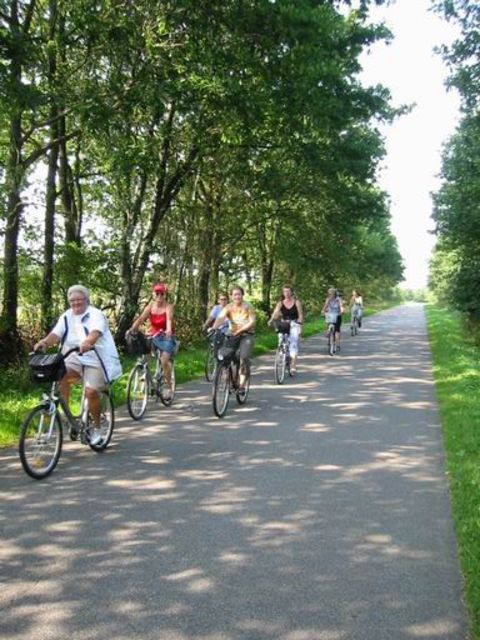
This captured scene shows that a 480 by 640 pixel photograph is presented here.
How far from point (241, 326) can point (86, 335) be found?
3848 millimetres

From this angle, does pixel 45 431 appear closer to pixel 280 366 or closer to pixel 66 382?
pixel 66 382

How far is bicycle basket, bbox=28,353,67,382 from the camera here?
5.94m

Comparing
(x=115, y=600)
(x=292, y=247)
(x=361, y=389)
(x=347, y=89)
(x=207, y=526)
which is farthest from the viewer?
(x=292, y=247)

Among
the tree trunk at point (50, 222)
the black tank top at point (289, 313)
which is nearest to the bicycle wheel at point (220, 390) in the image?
the black tank top at point (289, 313)

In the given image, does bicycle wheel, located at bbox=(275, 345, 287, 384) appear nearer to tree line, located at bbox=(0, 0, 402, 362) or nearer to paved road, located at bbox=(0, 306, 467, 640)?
paved road, located at bbox=(0, 306, 467, 640)

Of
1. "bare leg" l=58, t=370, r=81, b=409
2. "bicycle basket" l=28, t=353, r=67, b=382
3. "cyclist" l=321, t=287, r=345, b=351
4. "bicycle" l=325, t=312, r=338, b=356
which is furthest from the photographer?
"cyclist" l=321, t=287, r=345, b=351

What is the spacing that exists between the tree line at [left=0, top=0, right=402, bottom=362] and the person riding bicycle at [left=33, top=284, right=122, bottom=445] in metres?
4.23

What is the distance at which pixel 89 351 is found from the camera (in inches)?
255

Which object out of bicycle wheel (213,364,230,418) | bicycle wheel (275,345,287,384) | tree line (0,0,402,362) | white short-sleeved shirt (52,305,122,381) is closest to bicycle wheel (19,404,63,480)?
white short-sleeved shirt (52,305,122,381)

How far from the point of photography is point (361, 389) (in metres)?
11.6

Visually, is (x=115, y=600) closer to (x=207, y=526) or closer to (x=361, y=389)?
(x=207, y=526)

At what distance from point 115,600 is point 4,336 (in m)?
9.56

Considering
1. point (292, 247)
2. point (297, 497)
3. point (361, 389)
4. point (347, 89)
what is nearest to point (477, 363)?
point (361, 389)

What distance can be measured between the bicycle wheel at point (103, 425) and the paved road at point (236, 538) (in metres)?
0.16
